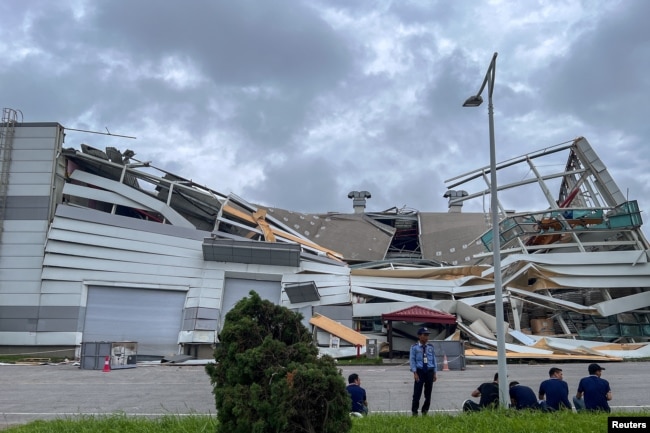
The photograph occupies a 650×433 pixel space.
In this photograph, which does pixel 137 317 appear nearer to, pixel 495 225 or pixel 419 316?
pixel 419 316

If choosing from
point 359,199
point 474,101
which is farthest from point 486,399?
point 359,199

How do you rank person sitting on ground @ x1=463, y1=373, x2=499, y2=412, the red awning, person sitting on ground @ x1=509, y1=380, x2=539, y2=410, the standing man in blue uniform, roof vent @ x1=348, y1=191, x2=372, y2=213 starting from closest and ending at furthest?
person sitting on ground @ x1=509, y1=380, x2=539, y2=410, person sitting on ground @ x1=463, y1=373, x2=499, y2=412, the standing man in blue uniform, the red awning, roof vent @ x1=348, y1=191, x2=372, y2=213

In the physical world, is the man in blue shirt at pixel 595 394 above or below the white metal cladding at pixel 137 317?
below

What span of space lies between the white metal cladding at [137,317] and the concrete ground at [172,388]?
6.67 m

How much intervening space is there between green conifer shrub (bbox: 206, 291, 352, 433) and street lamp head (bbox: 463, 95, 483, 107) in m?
7.30

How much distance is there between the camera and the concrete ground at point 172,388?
13016 millimetres

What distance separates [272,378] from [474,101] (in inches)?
331

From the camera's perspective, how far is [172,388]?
17.6 meters

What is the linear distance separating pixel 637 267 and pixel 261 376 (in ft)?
115

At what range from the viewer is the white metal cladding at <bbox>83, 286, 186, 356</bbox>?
32812 millimetres

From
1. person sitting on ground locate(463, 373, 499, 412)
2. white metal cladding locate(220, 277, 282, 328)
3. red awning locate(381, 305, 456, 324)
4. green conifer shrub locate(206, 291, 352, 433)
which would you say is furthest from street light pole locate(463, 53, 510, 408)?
white metal cladding locate(220, 277, 282, 328)

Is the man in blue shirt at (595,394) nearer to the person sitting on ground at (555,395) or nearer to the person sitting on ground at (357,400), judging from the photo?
the person sitting on ground at (555,395)

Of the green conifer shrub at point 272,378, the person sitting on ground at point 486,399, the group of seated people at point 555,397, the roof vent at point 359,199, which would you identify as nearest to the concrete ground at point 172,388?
the person sitting on ground at point 486,399

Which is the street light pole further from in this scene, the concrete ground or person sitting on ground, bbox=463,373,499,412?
the concrete ground
